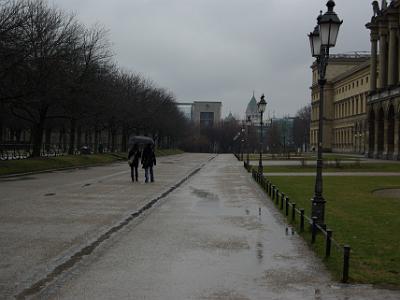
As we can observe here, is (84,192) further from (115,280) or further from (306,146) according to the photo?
Answer: (306,146)

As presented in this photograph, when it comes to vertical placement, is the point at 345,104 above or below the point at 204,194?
above

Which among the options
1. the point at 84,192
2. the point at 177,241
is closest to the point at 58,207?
the point at 84,192

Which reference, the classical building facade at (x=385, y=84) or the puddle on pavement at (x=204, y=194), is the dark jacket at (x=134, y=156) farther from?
the classical building facade at (x=385, y=84)

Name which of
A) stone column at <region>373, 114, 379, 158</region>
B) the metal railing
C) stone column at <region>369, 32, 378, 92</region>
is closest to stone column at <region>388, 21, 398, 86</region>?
stone column at <region>373, 114, 379, 158</region>

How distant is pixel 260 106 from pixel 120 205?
2072 centimetres

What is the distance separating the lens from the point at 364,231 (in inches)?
499

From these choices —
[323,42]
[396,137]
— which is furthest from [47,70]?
[396,137]

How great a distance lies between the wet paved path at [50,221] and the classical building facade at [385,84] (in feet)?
176

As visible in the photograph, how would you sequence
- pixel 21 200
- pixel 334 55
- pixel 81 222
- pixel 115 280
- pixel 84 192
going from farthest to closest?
pixel 334 55, pixel 84 192, pixel 21 200, pixel 81 222, pixel 115 280

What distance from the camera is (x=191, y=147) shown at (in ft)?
507

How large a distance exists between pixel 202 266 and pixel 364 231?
5.25 meters

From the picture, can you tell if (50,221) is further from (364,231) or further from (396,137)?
(396,137)

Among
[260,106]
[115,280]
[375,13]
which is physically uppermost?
[375,13]

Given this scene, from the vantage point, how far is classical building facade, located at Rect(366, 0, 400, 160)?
234 feet
